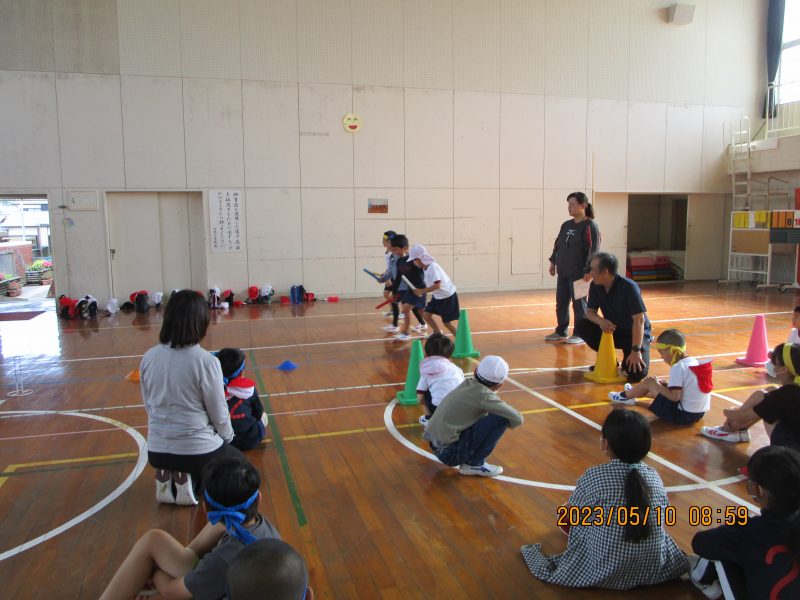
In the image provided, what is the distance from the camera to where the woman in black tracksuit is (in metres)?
7.71

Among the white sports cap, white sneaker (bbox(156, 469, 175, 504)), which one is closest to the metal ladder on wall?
the white sports cap

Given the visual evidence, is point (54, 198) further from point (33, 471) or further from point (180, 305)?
point (180, 305)

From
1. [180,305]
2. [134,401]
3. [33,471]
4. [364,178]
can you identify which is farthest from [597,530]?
[364,178]

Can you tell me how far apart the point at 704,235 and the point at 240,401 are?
48.2 feet

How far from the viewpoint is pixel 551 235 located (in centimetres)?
1407

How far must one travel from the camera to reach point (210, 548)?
243 cm

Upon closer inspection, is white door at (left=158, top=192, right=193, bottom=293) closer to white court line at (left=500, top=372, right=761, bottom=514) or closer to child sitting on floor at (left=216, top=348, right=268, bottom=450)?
child sitting on floor at (left=216, top=348, right=268, bottom=450)

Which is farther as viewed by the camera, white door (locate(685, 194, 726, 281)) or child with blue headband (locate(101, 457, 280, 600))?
white door (locate(685, 194, 726, 281))

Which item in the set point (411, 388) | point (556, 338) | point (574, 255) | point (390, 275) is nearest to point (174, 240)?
point (390, 275)

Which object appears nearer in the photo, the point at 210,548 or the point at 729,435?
the point at 210,548

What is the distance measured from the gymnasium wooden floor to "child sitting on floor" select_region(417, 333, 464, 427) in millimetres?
325

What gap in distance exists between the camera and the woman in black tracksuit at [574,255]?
304 inches

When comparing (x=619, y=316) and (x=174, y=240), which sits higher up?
(x=174, y=240)

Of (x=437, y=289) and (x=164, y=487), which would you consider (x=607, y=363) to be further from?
(x=164, y=487)
